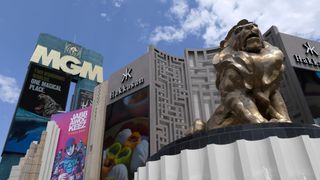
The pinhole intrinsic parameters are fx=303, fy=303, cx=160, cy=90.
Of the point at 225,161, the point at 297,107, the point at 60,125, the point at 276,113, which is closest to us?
the point at 225,161

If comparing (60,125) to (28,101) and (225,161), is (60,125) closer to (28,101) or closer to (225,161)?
(28,101)

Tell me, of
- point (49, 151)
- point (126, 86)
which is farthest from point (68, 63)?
point (126, 86)

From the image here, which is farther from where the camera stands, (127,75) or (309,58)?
(127,75)

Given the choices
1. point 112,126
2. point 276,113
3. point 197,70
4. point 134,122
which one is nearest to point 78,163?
point 112,126

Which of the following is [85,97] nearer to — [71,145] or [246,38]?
[71,145]

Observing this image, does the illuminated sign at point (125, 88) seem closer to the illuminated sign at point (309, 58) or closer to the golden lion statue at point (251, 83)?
the illuminated sign at point (309, 58)

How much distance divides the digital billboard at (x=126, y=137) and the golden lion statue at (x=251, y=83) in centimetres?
1172

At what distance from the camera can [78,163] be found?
842 inches

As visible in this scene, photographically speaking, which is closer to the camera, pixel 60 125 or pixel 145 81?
pixel 145 81

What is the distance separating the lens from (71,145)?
73.3ft

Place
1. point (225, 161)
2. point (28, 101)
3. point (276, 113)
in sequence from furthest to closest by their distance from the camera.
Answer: point (28, 101) < point (276, 113) < point (225, 161)

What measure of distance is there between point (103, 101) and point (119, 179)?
269 inches

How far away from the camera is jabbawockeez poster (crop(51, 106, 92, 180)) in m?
21.2

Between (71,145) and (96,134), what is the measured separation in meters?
2.65
